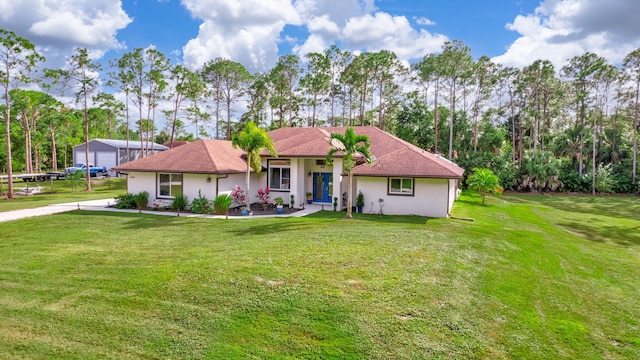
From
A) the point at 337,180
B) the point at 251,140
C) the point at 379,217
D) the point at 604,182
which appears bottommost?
the point at 379,217

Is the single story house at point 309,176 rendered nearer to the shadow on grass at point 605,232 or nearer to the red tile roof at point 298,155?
the red tile roof at point 298,155

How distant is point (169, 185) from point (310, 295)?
14816 millimetres

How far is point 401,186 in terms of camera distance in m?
18.5

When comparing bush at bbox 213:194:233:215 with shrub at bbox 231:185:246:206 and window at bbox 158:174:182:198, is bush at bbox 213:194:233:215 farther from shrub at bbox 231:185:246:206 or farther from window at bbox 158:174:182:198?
window at bbox 158:174:182:198

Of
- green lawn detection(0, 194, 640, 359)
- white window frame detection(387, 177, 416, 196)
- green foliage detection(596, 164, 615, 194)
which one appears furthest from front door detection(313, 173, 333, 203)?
green foliage detection(596, 164, 615, 194)

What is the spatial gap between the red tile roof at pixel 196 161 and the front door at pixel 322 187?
4.32m

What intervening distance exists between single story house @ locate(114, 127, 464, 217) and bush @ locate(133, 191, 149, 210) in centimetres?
41

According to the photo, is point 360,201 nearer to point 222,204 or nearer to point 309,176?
point 309,176

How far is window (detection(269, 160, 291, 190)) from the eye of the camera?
21.4m

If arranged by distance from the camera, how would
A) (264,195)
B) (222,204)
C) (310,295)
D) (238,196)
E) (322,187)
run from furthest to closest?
1. (322,187)
2. (264,195)
3. (238,196)
4. (222,204)
5. (310,295)

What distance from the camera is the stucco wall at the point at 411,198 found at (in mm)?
17891

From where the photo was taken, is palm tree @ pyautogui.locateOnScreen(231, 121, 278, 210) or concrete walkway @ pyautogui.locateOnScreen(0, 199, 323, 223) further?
palm tree @ pyautogui.locateOnScreen(231, 121, 278, 210)

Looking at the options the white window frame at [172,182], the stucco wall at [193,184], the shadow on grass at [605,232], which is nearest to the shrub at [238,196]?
the stucco wall at [193,184]

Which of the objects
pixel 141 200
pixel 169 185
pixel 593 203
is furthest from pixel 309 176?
pixel 593 203
